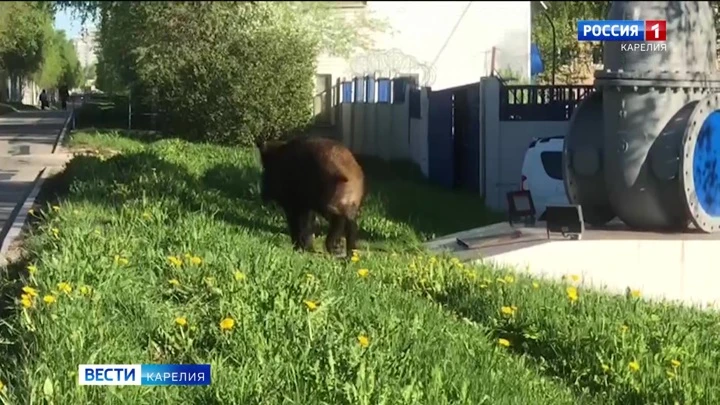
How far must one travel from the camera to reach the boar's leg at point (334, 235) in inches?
455

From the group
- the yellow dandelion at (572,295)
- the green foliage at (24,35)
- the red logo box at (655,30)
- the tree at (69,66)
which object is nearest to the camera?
the green foliage at (24,35)

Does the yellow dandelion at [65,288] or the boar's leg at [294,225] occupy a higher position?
the yellow dandelion at [65,288]

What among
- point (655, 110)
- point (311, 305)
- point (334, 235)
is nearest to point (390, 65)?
point (655, 110)

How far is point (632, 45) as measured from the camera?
11.3 metres

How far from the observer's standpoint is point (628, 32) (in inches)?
313

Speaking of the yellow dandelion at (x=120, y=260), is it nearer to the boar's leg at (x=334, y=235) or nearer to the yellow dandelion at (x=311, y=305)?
the yellow dandelion at (x=311, y=305)

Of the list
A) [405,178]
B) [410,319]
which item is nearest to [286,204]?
[410,319]

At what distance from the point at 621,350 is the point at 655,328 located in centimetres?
85

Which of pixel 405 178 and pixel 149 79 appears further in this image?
pixel 405 178

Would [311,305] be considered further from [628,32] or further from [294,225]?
[294,225]

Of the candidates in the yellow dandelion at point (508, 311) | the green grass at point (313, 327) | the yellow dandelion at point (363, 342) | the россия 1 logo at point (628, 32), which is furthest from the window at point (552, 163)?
the yellow dandelion at point (363, 342)

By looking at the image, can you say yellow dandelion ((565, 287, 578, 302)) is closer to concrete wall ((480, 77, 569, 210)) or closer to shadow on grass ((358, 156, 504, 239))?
shadow on grass ((358, 156, 504, 239))

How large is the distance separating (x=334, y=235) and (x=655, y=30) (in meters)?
3.57

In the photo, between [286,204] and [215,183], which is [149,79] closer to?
[215,183]
